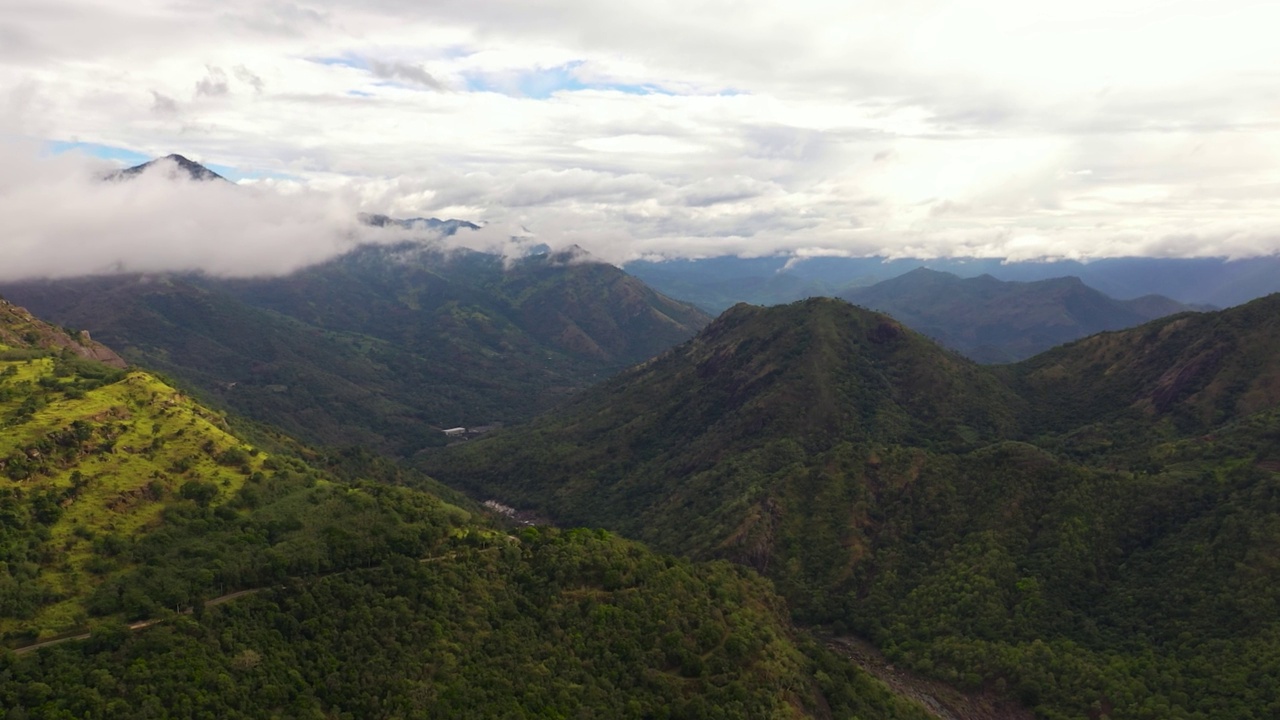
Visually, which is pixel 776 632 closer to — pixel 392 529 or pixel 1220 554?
pixel 392 529

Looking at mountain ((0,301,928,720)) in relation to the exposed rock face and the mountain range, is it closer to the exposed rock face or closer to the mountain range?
the mountain range

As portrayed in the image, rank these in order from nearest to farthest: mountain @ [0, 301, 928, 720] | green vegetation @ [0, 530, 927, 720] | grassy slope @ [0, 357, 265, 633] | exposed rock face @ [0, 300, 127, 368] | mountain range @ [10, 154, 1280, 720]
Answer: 1. green vegetation @ [0, 530, 927, 720]
2. mountain @ [0, 301, 928, 720]
3. mountain range @ [10, 154, 1280, 720]
4. grassy slope @ [0, 357, 265, 633]
5. exposed rock face @ [0, 300, 127, 368]

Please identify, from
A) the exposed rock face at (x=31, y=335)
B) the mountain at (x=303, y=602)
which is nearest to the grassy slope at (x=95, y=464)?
the mountain at (x=303, y=602)

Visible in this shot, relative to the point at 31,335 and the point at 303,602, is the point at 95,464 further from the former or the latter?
the point at 31,335

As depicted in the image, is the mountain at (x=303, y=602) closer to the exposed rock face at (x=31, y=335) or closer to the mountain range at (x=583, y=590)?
the mountain range at (x=583, y=590)

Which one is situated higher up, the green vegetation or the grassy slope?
the grassy slope

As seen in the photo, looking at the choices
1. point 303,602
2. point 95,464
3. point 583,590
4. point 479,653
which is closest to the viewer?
point 303,602

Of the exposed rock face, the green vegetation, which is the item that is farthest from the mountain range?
the exposed rock face

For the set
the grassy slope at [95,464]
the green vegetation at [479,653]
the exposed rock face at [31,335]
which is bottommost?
the green vegetation at [479,653]

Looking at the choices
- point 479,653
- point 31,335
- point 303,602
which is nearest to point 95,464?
point 303,602
